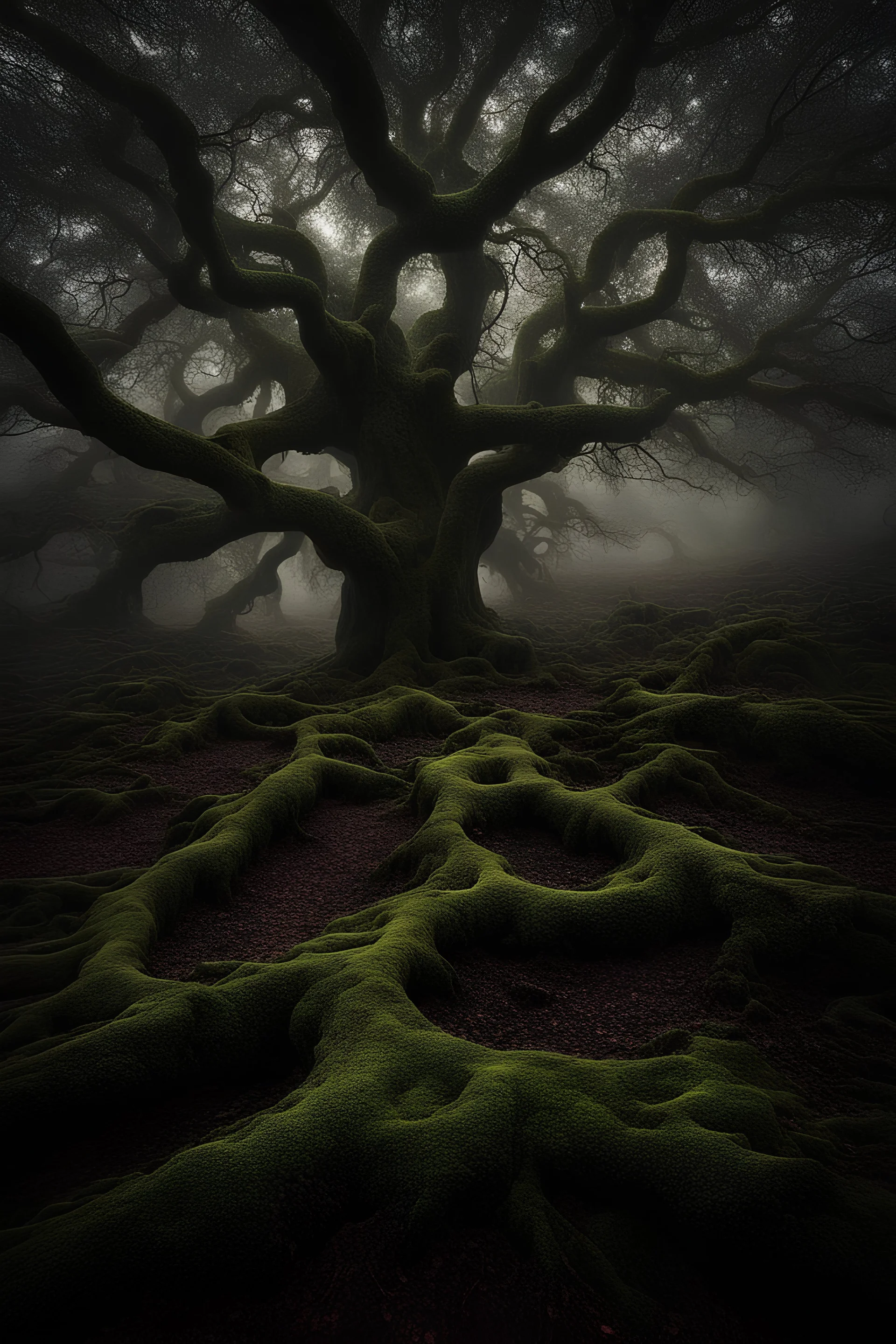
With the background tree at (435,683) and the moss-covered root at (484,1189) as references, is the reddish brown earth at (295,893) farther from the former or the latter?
the moss-covered root at (484,1189)

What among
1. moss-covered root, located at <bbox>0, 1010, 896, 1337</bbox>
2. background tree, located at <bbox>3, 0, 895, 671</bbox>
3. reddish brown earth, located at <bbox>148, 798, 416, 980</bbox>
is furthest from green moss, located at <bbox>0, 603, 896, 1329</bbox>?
background tree, located at <bbox>3, 0, 895, 671</bbox>

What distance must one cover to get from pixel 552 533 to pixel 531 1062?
2774cm

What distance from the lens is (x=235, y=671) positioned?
1595 cm

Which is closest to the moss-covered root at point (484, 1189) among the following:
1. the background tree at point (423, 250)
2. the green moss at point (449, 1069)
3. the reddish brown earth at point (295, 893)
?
the green moss at point (449, 1069)

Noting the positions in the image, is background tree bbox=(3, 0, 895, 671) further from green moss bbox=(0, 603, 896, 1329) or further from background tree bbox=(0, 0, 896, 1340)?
green moss bbox=(0, 603, 896, 1329)

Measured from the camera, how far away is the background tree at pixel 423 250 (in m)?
9.06

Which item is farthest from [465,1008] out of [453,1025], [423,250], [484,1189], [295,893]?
[423,250]

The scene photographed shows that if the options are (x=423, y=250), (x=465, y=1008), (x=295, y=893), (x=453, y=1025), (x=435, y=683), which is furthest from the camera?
(x=423, y=250)

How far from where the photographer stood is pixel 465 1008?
3.19m

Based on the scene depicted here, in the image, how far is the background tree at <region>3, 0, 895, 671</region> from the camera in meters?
9.06

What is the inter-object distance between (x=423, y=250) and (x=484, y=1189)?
12490 mm

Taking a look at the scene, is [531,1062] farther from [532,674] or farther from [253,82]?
[253,82]

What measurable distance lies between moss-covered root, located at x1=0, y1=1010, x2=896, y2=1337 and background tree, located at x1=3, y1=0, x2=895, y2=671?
6.76 m

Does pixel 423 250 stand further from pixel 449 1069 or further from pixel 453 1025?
pixel 449 1069
